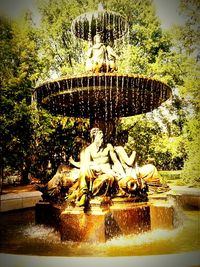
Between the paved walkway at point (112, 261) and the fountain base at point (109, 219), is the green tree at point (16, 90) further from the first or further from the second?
the paved walkway at point (112, 261)

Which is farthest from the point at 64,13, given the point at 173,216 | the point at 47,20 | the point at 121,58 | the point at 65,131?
the point at 173,216

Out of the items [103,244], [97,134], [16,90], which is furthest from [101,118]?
[16,90]

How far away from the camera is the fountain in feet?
18.7

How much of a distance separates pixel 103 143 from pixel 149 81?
166 cm

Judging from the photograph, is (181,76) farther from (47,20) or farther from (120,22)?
(120,22)

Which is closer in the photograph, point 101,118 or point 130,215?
point 130,215

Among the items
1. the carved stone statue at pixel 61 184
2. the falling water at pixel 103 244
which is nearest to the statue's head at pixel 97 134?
the carved stone statue at pixel 61 184

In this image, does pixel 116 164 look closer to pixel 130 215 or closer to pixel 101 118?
pixel 130 215

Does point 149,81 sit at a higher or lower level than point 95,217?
higher

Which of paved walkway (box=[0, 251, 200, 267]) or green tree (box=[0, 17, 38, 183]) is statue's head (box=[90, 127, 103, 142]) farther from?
green tree (box=[0, 17, 38, 183])

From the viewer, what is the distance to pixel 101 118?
7.73 m

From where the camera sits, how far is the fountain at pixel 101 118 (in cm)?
570

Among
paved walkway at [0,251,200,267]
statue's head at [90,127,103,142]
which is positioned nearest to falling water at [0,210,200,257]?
paved walkway at [0,251,200,267]

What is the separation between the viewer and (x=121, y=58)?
58.1 feet
